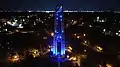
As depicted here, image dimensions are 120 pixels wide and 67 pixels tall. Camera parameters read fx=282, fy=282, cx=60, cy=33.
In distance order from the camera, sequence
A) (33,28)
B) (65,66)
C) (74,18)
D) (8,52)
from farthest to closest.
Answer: (74,18)
(33,28)
(8,52)
(65,66)

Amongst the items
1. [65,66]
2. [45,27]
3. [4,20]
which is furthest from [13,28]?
[65,66]

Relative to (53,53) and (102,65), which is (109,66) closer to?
(102,65)

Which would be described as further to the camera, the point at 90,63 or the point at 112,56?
the point at 112,56

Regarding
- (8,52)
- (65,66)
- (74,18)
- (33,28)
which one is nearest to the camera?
(65,66)

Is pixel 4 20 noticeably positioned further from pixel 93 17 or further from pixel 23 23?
pixel 93 17

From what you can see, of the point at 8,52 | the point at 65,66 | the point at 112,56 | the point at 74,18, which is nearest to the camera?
the point at 65,66

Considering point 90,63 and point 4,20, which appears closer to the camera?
point 90,63

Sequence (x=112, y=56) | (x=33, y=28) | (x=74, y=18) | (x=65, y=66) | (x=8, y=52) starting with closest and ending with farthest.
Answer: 1. (x=65, y=66)
2. (x=112, y=56)
3. (x=8, y=52)
4. (x=33, y=28)
5. (x=74, y=18)

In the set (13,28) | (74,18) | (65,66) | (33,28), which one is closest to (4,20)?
(13,28)

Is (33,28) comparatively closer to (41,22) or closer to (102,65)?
(41,22)
